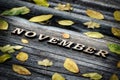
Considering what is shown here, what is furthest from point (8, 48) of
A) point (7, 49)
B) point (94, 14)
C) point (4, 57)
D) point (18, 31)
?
point (94, 14)

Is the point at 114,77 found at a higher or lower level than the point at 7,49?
lower

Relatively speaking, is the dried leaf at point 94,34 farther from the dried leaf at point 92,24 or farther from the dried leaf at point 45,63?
the dried leaf at point 45,63

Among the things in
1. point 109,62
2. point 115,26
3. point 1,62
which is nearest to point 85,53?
point 109,62

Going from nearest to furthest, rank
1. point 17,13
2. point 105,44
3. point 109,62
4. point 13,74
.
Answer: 1. point 13,74
2. point 109,62
3. point 105,44
4. point 17,13

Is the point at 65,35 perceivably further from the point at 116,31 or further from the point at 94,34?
the point at 116,31

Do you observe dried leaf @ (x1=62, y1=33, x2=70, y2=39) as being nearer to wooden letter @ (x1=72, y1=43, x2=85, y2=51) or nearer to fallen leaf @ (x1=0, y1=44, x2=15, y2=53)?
wooden letter @ (x1=72, y1=43, x2=85, y2=51)

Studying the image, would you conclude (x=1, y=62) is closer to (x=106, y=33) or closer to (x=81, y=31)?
(x=81, y=31)

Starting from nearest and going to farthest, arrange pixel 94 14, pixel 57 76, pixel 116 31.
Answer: pixel 57 76 → pixel 116 31 → pixel 94 14
